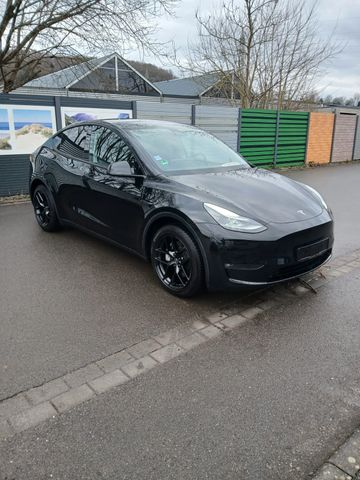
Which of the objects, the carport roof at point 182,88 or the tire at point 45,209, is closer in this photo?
the tire at point 45,209

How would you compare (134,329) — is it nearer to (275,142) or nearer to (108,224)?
(108,224)

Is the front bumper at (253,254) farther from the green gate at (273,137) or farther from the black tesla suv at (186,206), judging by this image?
the green gate at (273,137)

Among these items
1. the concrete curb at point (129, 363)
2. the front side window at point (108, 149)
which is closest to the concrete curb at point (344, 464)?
the concrete curb at point (129, 363)

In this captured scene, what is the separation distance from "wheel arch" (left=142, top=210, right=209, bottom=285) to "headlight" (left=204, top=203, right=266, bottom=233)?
23 centimetres

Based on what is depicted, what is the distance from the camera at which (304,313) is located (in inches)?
140

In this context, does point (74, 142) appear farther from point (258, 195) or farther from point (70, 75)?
point (70, 75)

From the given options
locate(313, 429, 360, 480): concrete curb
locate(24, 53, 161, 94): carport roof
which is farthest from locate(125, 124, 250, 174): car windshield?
locate(24, 53, 161, 94): carport roof

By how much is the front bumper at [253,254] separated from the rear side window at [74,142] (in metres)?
2.28

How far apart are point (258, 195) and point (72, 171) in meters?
2.45

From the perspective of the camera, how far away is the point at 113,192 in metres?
4.30

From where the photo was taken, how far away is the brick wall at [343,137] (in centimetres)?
1614

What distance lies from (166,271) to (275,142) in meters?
10.6

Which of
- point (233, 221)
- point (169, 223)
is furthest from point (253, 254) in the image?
point (169, 223)

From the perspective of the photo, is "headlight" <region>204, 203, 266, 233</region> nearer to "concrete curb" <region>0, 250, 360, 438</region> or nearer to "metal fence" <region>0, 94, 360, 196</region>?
"concrete curb" <region>0, 250, 360, 438</region>
